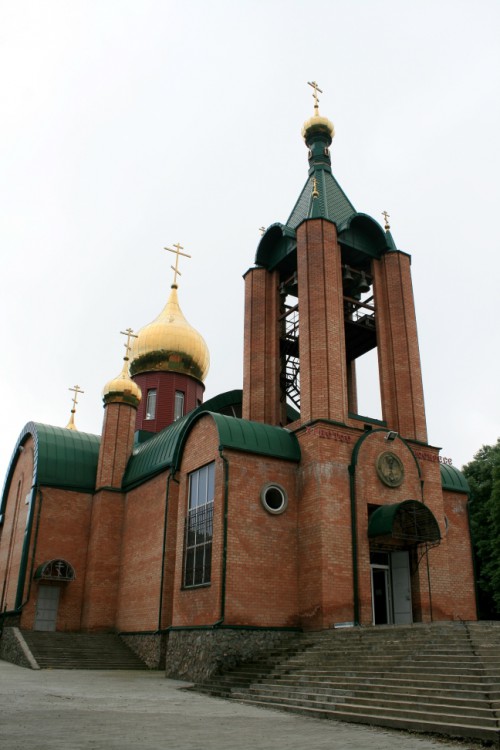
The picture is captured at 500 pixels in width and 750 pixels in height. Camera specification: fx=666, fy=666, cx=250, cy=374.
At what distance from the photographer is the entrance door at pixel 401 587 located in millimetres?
15225

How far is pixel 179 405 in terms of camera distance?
86.7ft

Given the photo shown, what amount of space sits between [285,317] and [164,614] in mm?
8701

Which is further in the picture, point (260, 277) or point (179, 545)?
point (260, 277)

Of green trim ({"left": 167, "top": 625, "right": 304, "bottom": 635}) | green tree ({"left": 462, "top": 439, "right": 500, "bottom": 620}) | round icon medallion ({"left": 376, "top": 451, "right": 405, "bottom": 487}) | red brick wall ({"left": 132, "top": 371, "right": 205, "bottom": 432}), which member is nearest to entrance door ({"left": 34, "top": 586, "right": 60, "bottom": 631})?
green trim ({"left": 167, "top": 625, "right": 304, "bottom": 635})

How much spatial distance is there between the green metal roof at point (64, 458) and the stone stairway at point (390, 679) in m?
10.3

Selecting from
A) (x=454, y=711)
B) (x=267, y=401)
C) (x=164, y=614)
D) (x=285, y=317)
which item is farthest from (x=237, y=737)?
(x=285, y=317)

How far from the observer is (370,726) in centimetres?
789

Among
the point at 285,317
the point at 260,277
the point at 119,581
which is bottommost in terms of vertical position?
the point at 119,581

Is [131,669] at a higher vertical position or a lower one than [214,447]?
lower

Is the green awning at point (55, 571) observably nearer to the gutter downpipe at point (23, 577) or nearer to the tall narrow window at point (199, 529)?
the gutter downpipe at point (23, 577)

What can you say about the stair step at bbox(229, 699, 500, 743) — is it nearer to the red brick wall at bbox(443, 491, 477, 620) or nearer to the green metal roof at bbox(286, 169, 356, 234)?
the red brick wall at bbox(443, 491, 477, 620)

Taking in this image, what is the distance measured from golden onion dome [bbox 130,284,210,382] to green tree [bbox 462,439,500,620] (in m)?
12.0

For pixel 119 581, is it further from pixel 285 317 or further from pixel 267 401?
pixel 285 317

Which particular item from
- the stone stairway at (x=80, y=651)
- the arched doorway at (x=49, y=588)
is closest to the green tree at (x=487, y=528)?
the stone stairway at (x=80, y=651)
